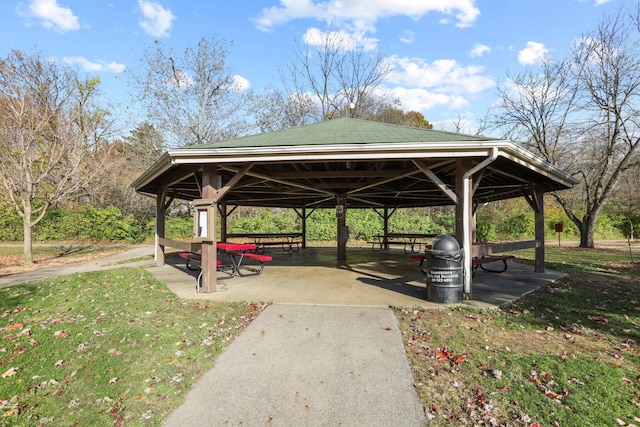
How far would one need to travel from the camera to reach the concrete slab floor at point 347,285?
5.77 meters

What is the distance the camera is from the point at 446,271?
5484 mm

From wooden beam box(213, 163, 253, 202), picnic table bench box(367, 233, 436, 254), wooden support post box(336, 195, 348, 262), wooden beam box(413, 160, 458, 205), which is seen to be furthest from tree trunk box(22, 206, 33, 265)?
picnic table bench box(367, 233, 436, 254)

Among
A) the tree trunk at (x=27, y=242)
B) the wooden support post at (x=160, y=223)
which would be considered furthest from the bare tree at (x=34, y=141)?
Answer: the wooden support post at (x=160, y=223)

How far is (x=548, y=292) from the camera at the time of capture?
21.4ft

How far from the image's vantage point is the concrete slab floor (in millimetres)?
5766

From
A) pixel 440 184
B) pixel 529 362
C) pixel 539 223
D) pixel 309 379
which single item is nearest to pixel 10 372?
pixel 309 379

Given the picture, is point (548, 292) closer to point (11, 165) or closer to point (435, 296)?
point (435, 296)

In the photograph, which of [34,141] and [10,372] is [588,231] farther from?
[34,141]

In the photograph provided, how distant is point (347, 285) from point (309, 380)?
155 inches

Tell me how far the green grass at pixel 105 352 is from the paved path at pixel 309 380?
31 cm

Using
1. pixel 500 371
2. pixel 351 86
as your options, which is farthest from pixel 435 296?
pixel 351 86

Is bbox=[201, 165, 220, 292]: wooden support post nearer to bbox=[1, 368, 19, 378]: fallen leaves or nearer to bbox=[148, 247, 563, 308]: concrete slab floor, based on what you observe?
bbox=[148, 247, 563, 308]: concrete slab floor

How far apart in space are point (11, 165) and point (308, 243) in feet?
47.6

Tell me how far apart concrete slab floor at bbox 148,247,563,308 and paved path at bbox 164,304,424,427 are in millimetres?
1249
